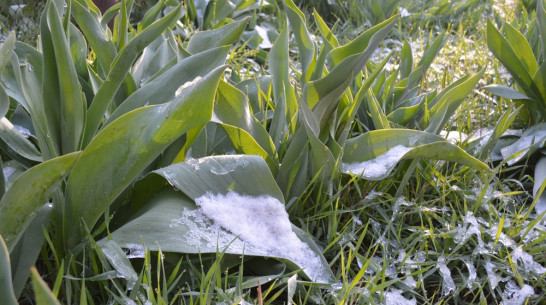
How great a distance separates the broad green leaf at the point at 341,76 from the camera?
1151 millimetres

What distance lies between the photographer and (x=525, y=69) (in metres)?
1.74

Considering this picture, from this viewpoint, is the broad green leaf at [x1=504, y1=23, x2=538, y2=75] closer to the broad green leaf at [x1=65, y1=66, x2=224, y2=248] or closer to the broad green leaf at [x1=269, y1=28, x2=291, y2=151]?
the broad green leaf at [x1=269, y1=28, x2=291, y2=151]

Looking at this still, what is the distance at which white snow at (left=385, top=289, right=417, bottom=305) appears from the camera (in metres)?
1.15

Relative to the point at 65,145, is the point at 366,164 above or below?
below

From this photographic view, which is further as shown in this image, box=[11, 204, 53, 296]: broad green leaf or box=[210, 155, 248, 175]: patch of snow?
box=[210, 155, 248, 175]: patch of snow

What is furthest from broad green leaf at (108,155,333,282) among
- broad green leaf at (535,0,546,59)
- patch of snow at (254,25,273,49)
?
patch of snow at (254,25,273,49)

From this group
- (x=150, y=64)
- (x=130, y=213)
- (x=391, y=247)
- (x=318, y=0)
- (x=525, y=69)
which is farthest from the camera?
(x=318, y=0)

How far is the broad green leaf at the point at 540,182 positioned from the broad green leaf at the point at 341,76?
0.59 metres

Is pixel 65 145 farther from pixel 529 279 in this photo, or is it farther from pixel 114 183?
pixel 529 279

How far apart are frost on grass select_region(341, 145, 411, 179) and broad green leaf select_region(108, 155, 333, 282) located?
0.25m

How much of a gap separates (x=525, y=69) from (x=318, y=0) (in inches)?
63.0

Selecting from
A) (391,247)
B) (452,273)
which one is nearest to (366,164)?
(391,247)

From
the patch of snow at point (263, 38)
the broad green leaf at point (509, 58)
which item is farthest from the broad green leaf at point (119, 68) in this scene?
the patch of snow at point (263, 38)

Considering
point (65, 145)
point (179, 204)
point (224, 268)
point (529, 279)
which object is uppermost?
point (65, 145)
